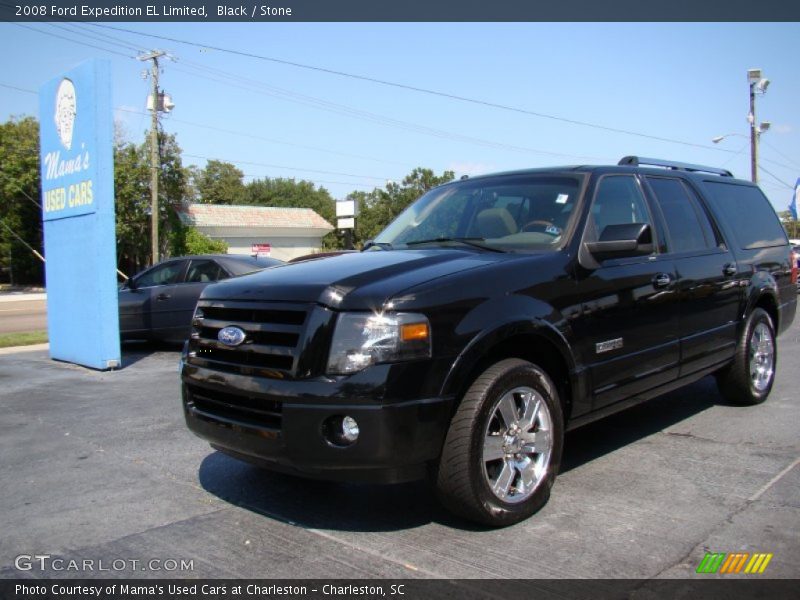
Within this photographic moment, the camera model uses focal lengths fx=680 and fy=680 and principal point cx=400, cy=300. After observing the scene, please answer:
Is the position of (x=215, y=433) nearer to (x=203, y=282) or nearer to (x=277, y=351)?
(x=277, y=351)

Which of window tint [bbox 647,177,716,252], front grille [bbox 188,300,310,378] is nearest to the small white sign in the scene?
window tint [bbox 647,177,716,252]

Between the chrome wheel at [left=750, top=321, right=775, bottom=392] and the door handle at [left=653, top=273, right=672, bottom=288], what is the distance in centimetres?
166

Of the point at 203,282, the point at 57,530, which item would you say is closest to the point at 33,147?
the point at 203,282

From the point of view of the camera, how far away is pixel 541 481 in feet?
11.9

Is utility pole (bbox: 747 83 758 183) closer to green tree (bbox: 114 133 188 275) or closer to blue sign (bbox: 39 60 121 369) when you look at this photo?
blue sign (bbox: 39 60 121 369)

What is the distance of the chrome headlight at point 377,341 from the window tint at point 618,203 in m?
1.71

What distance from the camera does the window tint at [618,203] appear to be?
4426 millimetres

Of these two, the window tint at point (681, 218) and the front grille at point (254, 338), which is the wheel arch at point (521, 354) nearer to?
the front grille at point (254, 338)

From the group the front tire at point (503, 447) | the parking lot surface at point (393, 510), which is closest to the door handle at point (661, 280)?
the parking lot surface at point (393, 510)

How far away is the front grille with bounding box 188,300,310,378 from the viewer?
329 cm

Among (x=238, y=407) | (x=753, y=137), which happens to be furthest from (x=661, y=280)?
(x=753, y=137)

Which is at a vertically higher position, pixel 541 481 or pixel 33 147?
pixel 33 147

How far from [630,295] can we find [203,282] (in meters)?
7.74

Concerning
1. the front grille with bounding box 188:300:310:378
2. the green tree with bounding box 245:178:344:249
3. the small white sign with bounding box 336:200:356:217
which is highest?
the green tree with bounding box 245:178:344:249
